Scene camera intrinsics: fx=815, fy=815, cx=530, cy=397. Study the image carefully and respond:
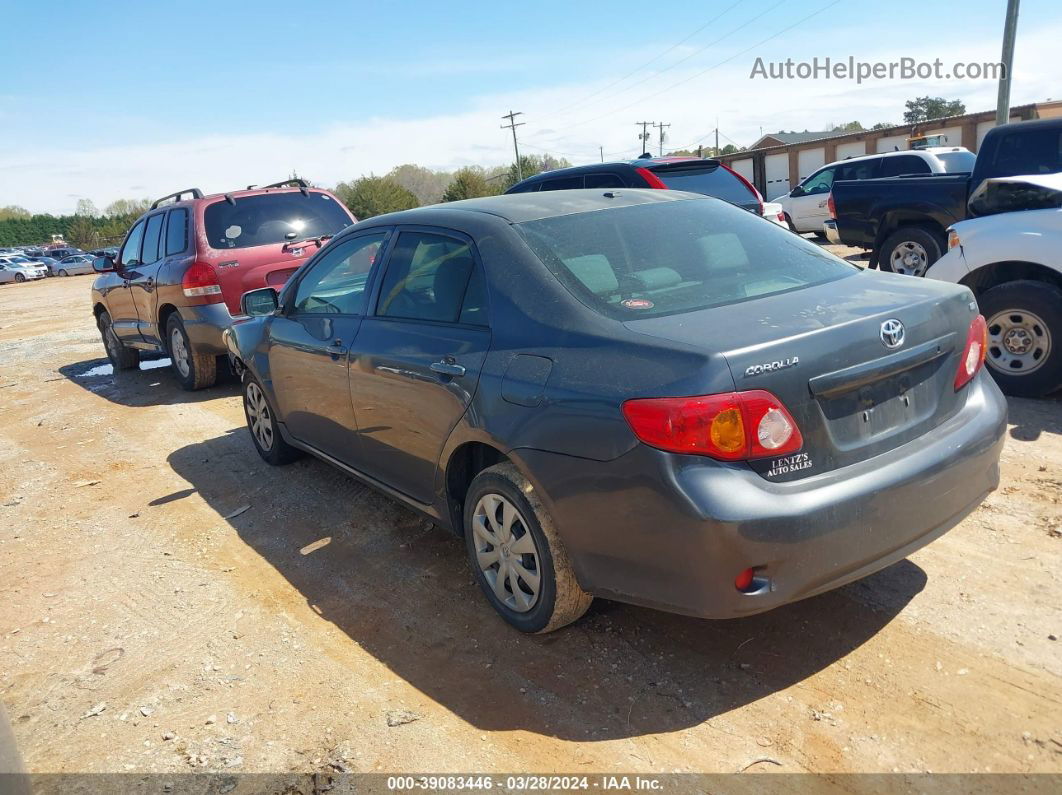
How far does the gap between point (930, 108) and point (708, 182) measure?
263ft

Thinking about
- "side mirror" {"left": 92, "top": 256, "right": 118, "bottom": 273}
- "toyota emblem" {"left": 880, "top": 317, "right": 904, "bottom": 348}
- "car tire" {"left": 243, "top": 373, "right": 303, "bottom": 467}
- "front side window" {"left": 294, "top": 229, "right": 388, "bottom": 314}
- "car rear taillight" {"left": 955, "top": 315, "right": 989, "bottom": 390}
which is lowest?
"car tire" {"left": 243, "top": 373, "right": 303, "bottom": 467}

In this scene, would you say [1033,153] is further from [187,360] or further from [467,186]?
[467,186]

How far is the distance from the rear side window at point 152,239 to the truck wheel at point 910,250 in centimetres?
844

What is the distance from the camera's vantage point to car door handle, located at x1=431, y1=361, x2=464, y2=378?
339 cm

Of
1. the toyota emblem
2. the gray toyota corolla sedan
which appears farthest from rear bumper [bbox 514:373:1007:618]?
the toyota emblem

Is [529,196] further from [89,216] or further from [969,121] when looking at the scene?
[89,216]

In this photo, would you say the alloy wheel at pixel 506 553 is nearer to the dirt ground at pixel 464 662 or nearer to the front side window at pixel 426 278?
the dirt ground at pixel 464 662

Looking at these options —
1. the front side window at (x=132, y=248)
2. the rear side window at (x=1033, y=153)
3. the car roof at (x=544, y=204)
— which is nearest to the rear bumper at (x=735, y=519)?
the car roof at (x=544, y=204)

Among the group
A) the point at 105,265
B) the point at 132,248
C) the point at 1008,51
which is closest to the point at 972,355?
the point at 132,248

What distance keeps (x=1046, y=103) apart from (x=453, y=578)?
33.9m

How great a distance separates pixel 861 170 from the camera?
15.4 m

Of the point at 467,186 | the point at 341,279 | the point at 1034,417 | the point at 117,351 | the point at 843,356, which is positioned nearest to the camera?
the point at 843,356

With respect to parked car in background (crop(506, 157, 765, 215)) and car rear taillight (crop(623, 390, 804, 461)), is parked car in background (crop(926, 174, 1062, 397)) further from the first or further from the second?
car rear taillight (crop(623, 390, 804, 461))

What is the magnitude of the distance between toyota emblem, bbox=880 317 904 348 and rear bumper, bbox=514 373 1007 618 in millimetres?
367
